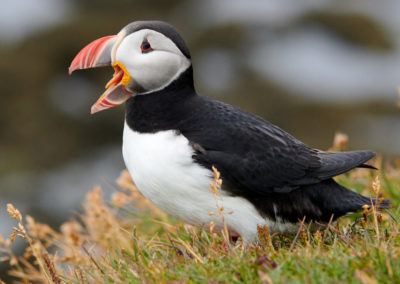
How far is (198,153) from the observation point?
3.51m

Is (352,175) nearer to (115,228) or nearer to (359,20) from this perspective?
(115,228)

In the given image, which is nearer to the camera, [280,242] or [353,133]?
[280,242]

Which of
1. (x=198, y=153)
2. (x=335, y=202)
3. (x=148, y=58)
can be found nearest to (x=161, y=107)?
(x=148, y=58)

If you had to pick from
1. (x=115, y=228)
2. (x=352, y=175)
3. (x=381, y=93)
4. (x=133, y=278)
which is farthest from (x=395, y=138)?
(x=133, y=278)

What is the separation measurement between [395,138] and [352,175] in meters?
9.56

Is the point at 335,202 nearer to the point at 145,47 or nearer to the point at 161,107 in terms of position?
the point at 161,107

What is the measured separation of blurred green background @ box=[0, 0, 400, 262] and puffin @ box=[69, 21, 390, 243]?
7622 mm

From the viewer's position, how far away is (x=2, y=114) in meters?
14.1

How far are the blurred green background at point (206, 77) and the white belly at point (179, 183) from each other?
302 inches

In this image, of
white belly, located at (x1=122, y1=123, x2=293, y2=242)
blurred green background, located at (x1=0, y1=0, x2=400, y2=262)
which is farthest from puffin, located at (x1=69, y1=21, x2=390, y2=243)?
blurred green background, located at (x1=0, y1=0, x2=400, y2=262)

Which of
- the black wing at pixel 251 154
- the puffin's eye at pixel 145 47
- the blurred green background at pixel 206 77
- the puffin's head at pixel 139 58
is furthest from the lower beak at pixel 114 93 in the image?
the blurred green background at pixel 206 77

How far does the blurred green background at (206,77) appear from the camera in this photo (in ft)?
44.2

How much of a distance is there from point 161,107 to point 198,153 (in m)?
0.46

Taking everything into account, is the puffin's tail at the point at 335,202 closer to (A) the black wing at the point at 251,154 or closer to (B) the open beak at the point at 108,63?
(A) the black wing at the point at 251,154
